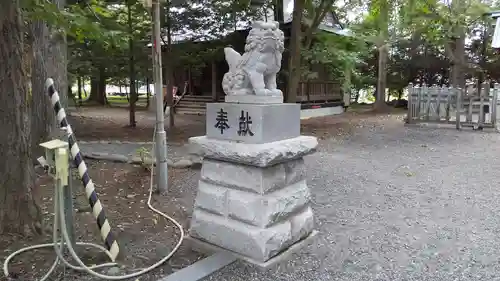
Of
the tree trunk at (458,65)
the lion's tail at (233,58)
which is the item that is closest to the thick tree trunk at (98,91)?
the tree trunk at (458,65)

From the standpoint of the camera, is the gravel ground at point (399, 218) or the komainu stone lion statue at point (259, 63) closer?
the gravel ground at point (399, 218)

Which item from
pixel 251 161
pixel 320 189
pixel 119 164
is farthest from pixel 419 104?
pixel 251 161

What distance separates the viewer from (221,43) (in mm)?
11844

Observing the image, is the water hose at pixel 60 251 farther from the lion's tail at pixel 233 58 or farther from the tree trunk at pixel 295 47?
the tree trunk at pixel 295 47

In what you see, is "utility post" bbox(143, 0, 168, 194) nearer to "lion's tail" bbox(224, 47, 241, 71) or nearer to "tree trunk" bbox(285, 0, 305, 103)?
"lion's tail" bbox(224, 47, 241, 71)

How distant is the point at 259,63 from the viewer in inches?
125

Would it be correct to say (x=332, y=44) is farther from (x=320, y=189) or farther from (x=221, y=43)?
(x=320, y=189)

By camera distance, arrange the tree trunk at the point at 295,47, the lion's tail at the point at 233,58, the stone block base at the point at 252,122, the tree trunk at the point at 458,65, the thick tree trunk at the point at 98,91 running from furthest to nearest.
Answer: the thick tree trunk at the point at 98,91 < the tree trunk at the point at 458,65 < the tree trunk at the point at 295,47 < the lion's tail at the point at 233,58 < the stone block base at the point at 252,122

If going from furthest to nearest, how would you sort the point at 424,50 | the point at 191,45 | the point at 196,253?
the point at 424,50
the point at 191,45
the point at 196,253

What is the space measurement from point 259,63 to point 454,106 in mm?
10878

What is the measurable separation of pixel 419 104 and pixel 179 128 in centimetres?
784

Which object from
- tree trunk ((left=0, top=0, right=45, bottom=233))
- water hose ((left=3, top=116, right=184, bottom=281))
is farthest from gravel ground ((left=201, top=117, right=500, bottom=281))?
tree trunk ((left=0, top=0, right=45, bottom=233))

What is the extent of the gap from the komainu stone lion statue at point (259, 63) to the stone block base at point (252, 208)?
633mm

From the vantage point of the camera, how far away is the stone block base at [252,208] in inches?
119
